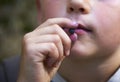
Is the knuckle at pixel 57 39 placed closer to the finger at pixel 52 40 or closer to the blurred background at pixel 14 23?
the finger at pixel 52 40

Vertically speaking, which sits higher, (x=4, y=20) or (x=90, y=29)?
(x=90, y=29)

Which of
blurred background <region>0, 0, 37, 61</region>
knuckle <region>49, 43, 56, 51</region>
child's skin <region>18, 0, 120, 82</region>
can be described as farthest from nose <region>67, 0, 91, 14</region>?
blurred background <region>0, 0, 37, 61</region>

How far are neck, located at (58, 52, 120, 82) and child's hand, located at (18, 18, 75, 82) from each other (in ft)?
0.29

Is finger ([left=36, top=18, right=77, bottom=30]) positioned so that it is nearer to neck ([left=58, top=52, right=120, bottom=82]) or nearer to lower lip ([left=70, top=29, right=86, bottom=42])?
lower lip ([left=70, top=29, right=86, bottom=42])

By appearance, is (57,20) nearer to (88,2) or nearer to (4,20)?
(88,2)

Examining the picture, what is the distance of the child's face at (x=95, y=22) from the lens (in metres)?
1.19

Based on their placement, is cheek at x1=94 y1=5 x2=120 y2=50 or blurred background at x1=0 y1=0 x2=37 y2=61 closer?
cheek at x1=94 y1=5 x2=120 y2=50

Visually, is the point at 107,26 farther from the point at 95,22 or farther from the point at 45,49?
the point at 45,49

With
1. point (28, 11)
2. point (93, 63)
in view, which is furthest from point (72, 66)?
point (28, 11)

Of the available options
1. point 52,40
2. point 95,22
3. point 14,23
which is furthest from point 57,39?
point 14,23

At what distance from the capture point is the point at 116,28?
1.25 metres

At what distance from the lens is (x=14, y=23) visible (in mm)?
3104

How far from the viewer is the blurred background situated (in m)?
3.09

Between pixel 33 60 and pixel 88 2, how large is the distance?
23 cm
